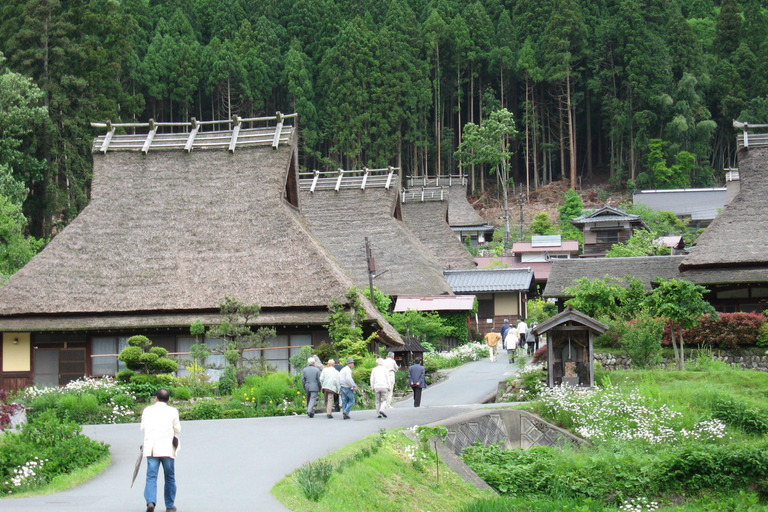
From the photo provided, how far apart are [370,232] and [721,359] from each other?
20.9 metres

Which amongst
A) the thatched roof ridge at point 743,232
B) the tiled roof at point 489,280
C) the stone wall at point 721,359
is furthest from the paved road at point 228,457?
the tiled roof at point 489,280

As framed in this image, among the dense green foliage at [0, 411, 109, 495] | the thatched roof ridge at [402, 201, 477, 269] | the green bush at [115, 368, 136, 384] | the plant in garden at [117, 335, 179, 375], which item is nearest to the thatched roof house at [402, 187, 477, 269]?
the thatched roof ridge at [402, 201, 477, 269]

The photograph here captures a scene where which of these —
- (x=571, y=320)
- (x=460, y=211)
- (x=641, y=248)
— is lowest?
(x=571, y=320)

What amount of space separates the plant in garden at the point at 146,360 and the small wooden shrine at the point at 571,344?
965cm

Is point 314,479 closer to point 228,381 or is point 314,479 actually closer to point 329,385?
point 329,385

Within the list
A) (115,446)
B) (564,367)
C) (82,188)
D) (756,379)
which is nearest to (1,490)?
(115,446)

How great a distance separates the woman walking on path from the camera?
19.5 meters

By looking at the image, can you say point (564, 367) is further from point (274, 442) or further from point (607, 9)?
point (607, 9)

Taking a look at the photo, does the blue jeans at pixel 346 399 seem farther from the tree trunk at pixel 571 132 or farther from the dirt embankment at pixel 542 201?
the tree trunk at pixel 571 132

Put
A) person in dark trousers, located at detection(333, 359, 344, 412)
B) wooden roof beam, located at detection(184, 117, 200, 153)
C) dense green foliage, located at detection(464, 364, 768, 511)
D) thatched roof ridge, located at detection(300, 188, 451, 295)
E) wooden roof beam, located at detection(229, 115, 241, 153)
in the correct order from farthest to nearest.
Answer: thatched roof ridge, located at detection(300, 188, 451, 295) → wooden roof beam, located at detection(184, 117, 200, 153) → wooden roof beam, located at detection(229, 115, 241, 153) → person in dark trousers, located at detection(333, 359, 344, 412) → dense green foliage, located at detection(464, 364, 768, 511)

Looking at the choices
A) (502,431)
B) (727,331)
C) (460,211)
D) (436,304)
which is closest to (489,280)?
(436,304)

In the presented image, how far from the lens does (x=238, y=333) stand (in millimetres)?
24141

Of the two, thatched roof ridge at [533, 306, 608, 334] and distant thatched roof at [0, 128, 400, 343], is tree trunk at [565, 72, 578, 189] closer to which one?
distant thatched roof at [0, 128, 400, 343]

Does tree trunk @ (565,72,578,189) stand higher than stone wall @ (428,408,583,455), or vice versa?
tree trunk @ (565,72,578,189)
